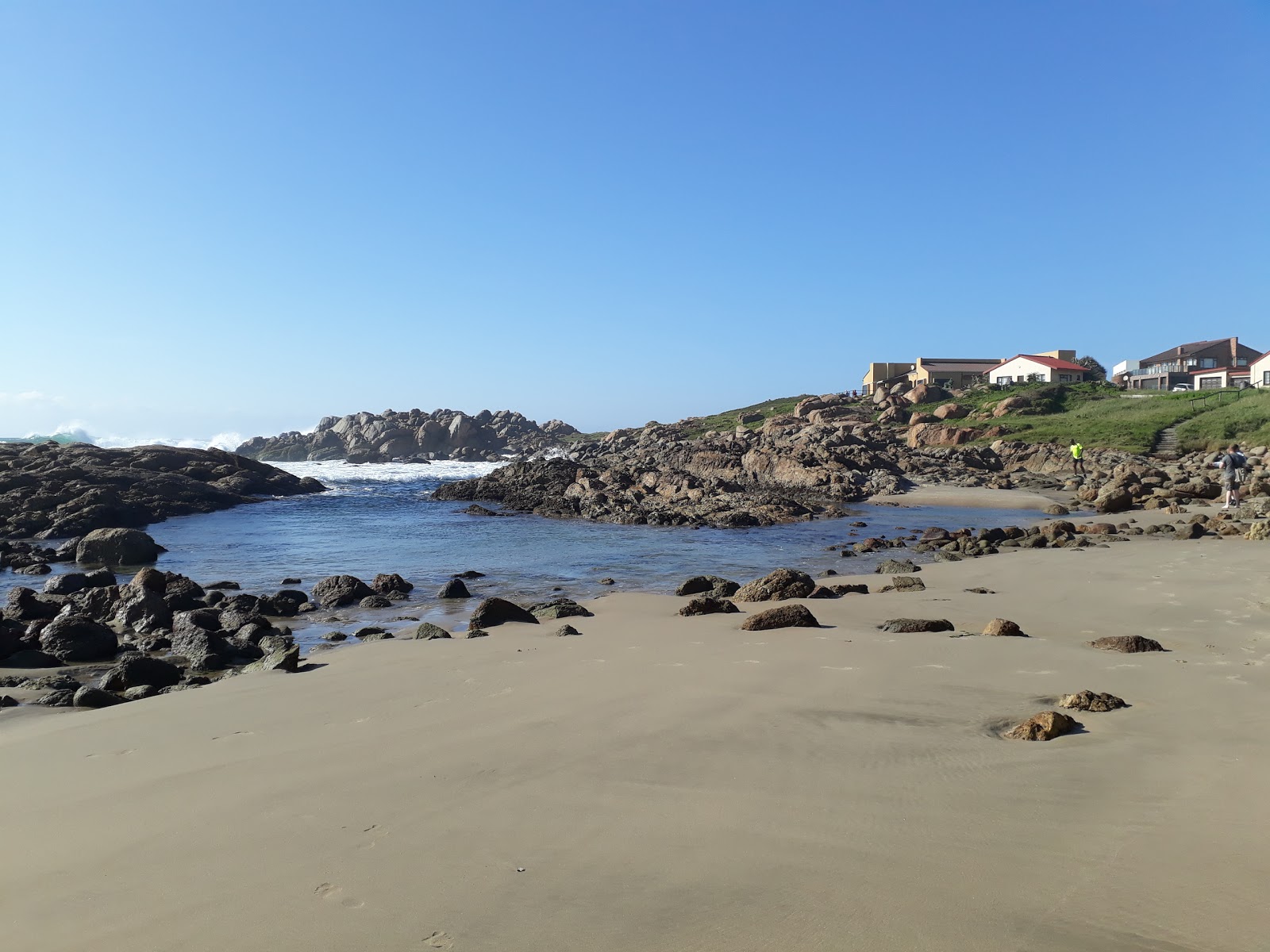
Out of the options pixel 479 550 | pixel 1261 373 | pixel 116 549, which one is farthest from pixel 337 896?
pixel 1261 373

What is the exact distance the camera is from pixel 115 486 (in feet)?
112

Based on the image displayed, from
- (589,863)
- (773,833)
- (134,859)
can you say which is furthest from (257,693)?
(773,833)

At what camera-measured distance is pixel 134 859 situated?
3.80 m

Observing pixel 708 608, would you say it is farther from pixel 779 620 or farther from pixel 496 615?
pixel 496 615

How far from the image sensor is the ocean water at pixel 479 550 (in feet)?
52.4

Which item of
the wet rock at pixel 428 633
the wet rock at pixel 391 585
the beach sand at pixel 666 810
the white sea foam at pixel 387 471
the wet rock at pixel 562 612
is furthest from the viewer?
the white sea foam at pixel 387 471

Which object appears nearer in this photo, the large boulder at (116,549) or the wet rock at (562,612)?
the wet rock at (562,612)

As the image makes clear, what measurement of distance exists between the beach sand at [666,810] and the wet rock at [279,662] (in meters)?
0.91

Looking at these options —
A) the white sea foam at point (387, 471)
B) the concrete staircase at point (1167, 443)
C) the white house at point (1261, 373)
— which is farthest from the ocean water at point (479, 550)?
the white house at point (1261, 373)

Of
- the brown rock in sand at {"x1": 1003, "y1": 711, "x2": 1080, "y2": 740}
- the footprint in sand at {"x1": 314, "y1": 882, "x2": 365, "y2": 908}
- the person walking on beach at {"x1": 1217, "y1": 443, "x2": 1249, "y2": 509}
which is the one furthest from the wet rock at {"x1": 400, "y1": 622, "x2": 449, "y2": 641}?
the person walking on beach at {"x1": 1217, "y1": 443, "x2": 1249, "y2": 509}

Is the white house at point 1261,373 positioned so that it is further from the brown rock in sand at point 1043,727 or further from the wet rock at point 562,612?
the brown rock in sand at point 1043,727

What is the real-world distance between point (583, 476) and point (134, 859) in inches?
1315

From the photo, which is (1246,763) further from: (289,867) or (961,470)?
(961,470)

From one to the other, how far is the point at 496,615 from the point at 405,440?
91.4 meters
